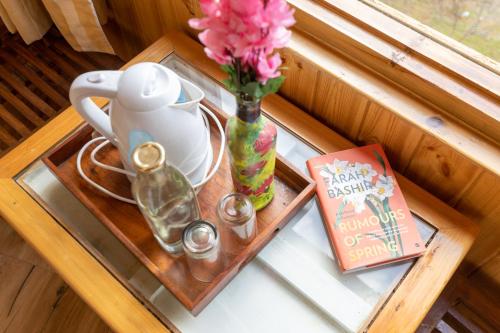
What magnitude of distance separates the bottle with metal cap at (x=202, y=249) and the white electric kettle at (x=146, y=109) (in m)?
0.11

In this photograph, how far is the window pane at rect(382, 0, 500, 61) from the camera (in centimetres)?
85

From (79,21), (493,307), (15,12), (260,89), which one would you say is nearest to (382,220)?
(260,89)

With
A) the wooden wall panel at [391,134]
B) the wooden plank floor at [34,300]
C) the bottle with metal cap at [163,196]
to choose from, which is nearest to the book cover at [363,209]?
the wooden wall panel at [391,134]

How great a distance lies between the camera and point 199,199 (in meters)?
0.83

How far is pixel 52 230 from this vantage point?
0.82 metres

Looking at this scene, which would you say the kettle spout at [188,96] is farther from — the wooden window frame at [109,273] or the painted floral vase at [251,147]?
the wooden window frame at [109,273]

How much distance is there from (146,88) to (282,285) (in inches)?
15.5

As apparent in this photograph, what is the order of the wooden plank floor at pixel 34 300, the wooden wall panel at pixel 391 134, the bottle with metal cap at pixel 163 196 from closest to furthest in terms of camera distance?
the bottle with metal cap at pixel 163 196, the wooden wall panel at pixel 391 134, the wooden plank floor at pixel 34 300

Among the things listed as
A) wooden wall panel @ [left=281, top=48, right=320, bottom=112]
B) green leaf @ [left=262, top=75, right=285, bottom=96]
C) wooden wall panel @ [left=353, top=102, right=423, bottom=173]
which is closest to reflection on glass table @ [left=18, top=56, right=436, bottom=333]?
wooden wall panel @ [left=353, top=102, right=423, bottom=173]

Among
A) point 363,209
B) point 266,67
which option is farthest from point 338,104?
point 266,67

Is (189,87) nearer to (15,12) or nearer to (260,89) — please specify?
(260,89)

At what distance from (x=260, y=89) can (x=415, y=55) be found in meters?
0.38

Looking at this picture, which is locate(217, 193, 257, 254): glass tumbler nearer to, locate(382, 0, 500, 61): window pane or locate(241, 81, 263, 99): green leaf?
locate(241, 81, 263, 99): green leaf

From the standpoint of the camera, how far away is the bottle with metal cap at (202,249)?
70 centimetres
